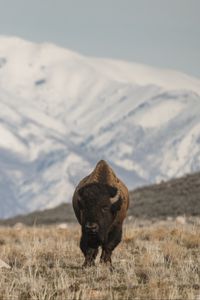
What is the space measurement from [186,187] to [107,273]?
42523 millimetres

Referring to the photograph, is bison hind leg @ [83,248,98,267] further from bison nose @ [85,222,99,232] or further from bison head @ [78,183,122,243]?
bison nose @ [85,222,99,232]

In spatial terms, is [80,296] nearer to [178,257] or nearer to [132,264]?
[132,264]

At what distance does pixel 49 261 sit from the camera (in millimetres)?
15602

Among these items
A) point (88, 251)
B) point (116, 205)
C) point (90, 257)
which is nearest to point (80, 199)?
point (116, 205)

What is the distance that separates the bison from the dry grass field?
13.5 inches

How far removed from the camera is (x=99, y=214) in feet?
46.0

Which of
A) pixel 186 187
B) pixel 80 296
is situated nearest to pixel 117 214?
pixel 80 296

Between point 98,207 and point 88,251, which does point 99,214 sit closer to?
point 98,207

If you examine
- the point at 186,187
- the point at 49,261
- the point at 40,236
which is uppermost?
the point at 49,261

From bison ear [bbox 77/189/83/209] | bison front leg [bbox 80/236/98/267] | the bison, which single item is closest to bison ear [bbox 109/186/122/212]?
the bison

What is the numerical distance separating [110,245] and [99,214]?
41.4 inches

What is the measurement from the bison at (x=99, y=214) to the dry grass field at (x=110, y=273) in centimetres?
34

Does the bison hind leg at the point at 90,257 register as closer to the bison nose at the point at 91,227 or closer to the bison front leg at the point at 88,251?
the bison front leg at the point at 88,251

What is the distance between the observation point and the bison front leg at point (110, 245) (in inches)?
583
